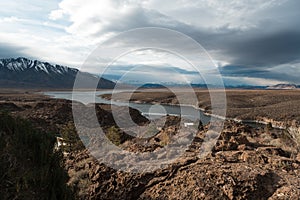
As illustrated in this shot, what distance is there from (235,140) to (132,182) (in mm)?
6329

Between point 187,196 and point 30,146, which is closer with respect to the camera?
point 187,196

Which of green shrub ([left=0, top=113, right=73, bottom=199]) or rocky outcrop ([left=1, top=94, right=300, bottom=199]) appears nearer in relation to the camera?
green shrub ([left=0, top=113, right=73, bottom=199])

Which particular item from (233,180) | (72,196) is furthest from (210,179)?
(72,196)

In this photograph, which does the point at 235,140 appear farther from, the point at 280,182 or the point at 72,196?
the point at 72,196

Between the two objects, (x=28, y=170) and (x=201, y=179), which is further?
(x=201, y=179)

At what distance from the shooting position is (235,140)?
13633mm

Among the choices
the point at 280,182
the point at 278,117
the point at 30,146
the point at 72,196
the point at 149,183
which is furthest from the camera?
the point at 278,117

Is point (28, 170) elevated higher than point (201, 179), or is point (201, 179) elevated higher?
point (28, 170)

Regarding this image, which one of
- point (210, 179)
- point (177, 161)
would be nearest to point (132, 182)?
point (177, 161)

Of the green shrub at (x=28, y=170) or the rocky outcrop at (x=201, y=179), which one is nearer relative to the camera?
the green shrub at (x=28, y=170)

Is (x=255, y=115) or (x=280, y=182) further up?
(x=280, y=182)

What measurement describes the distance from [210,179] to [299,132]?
920 centimetres

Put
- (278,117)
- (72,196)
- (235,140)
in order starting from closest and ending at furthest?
1. (72,196)
2. (235,140)
3. (278,117)

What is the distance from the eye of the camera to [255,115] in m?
69.1
